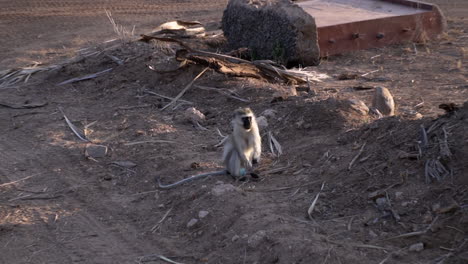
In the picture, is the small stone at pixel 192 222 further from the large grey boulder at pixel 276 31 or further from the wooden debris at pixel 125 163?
the large grey boulder at pixel 276 31

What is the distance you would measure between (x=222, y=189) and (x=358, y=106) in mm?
2467

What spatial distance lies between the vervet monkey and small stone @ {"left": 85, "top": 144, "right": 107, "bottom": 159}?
115 centimetres

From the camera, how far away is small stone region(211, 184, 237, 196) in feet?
20.9

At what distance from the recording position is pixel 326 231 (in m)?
5.40

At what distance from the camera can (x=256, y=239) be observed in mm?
5398

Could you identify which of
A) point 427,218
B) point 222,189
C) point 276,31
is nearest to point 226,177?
point 222,189

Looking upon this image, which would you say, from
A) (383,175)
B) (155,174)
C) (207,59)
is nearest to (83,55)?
(207,59)

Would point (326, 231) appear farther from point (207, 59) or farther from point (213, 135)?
point (207, 59)

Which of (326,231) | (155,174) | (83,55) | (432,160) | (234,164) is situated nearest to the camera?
(326,231)

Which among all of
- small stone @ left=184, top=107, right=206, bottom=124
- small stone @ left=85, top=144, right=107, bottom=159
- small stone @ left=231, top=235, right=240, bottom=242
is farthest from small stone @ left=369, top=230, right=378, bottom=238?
small stone @ left=184, top=107, right=206, bottom=124

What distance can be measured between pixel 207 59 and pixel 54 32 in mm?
6635

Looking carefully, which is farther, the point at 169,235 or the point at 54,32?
the point at 54,32

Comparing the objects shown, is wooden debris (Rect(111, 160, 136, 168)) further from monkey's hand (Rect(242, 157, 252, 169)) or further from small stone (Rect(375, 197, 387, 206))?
small stone (Rect(375, 197, 387, 206))

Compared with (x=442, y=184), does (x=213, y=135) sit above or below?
below
